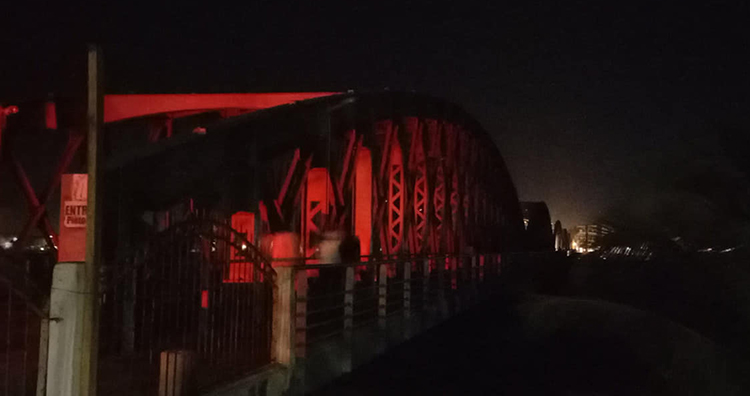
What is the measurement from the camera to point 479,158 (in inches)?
1554

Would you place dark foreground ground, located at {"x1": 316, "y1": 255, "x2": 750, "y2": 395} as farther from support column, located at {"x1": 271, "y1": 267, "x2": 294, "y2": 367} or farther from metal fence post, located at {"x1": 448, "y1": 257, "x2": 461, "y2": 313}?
support column, located at {"x1": 271, "y1": 267, "x2": 294, "y2": 367}

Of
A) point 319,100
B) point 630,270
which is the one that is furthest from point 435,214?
point 630,270

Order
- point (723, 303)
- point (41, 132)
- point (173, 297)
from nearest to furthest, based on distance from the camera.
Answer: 1. point (173, 297)
2. point (723, 303)
3. point (41, 132)

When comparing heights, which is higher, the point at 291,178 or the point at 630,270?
the point at 291,178

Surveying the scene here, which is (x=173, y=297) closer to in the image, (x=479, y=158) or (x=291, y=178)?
(x=291, y=178)

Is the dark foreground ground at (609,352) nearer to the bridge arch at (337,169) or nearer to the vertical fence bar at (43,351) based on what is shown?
the bridge arch at (337,169)

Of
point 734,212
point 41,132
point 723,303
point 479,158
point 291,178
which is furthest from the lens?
point 479,158

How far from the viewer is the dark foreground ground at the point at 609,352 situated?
1295cm

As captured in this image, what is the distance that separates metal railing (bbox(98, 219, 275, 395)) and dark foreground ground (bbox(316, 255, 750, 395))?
207cm

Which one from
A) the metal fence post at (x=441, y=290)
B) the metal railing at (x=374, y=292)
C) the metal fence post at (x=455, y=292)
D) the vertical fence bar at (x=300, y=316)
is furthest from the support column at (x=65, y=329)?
the metal fence post at (x=455, y=292)

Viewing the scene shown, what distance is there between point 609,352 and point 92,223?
14.4 metres

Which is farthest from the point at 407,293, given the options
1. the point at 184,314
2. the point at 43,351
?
Result: the point at 43,351

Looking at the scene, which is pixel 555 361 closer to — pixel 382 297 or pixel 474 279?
pixel 382 297

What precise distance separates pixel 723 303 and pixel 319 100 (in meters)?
9.87
